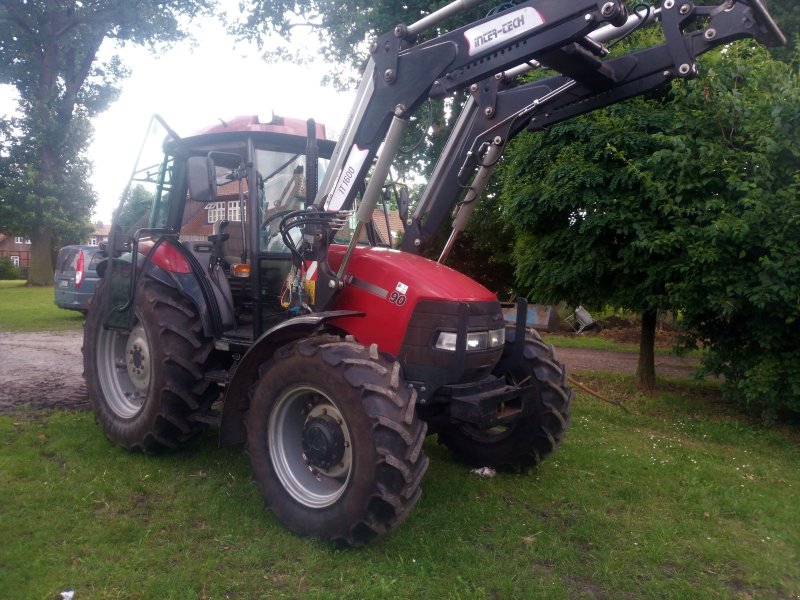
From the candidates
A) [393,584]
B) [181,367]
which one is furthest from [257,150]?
[393,584]

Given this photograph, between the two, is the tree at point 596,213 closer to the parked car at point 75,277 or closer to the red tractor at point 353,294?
the red tractor at point 353,294

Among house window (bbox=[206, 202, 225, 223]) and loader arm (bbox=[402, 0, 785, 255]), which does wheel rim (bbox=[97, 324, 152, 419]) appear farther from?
loader arm (bbox=[402, 0, 785, 255])

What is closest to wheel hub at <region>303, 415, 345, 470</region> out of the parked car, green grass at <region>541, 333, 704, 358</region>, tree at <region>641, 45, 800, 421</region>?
tree at <region>641, 45, 800, 421</region>

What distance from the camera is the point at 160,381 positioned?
16.4ft

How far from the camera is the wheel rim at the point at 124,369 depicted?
561cm

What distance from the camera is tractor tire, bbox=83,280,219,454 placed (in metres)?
5.01

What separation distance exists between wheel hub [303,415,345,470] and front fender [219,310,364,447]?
580 millimetres

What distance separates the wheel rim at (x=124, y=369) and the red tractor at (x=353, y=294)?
2cm

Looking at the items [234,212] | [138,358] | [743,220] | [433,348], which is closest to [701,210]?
[743,220]

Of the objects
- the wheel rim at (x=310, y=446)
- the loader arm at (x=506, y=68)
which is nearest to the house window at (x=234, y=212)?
the loader arm at (x=506, y=68)

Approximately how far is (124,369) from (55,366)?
13.4ft

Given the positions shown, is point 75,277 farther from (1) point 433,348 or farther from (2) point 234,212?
(1) point 433,348

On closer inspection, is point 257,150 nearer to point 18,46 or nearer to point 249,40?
point 249,40

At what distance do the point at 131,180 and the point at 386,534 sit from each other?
3877 millimetres
